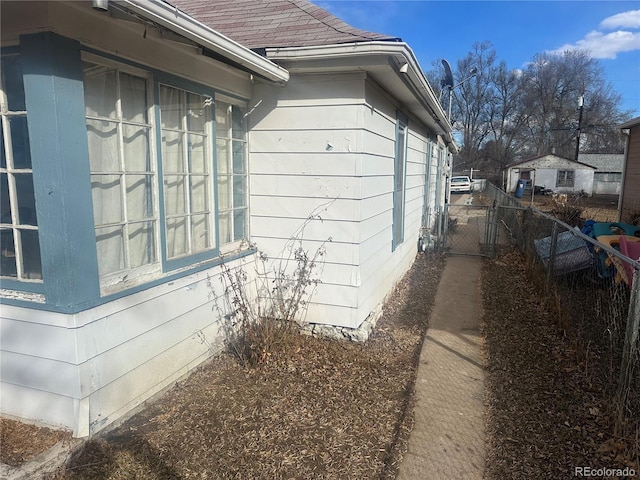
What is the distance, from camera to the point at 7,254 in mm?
2602

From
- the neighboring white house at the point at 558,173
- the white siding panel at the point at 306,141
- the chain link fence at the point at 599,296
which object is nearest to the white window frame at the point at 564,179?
the neighboring white house at the point at 558,173

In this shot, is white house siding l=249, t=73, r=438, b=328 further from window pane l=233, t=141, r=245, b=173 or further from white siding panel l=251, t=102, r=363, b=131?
window pane l=233, t=141, r=245, b=173

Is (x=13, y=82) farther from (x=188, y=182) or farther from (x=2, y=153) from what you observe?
(x=188, y=182)

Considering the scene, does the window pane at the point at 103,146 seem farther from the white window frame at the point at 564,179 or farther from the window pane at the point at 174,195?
the white window frame at the point at 564,179

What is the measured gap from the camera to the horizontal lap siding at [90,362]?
2.54 m

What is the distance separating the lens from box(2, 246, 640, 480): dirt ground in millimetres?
2531

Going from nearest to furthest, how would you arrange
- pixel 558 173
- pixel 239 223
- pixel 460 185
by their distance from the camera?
pixel 239 223, pixel 460 185, pixel 558 173

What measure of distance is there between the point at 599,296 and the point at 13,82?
591 cm

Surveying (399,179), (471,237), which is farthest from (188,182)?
(471,237)

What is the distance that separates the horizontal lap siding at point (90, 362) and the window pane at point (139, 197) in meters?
0.56

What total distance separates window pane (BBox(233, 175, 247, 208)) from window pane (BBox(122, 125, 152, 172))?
1204 millimetres

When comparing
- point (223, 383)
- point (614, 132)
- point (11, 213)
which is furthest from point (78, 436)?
point (614, 132)

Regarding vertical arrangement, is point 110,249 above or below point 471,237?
above

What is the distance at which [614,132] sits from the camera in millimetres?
50094
